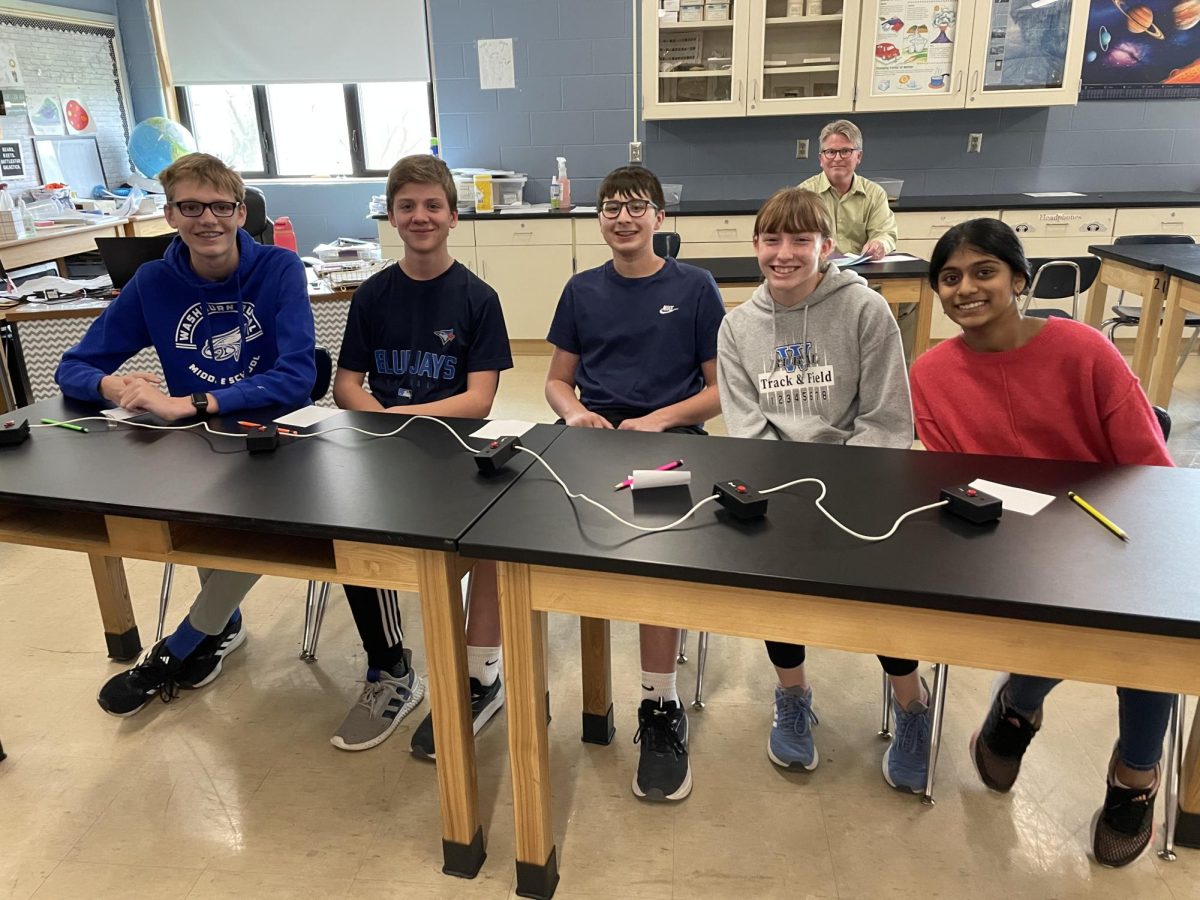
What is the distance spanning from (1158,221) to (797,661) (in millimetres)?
4212

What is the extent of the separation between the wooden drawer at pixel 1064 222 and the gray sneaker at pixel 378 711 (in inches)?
163

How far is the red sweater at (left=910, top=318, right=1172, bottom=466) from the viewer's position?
1446 millimetres

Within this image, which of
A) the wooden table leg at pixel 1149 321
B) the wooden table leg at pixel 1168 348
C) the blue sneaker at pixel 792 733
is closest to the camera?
the blue sneaker at pixel 792 733

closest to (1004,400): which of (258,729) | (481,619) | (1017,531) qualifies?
(1017,531)

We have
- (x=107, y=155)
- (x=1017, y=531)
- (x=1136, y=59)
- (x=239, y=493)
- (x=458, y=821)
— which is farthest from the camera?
(x=107, y=155)

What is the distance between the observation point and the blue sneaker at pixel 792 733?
172 centimetres

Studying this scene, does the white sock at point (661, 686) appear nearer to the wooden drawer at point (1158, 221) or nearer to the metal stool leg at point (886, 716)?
the metal stool leg at point (886, 716)

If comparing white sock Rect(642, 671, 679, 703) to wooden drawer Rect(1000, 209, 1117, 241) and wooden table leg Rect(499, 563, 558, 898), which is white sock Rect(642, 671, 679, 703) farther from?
wooden drawer Rect(1000, 209, 1117, 241)

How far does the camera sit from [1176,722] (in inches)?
59.7

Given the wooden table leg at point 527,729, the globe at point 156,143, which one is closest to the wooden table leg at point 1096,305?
the wooden table leg at point 527,729

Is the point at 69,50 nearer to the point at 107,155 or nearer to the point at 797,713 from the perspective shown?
the point at 107,155

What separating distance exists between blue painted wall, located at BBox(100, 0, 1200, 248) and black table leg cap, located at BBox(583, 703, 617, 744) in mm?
4177

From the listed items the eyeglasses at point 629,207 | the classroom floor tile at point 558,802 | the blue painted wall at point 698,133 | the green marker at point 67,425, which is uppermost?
the blue painted wall at point 698,133

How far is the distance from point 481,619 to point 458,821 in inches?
18.0
